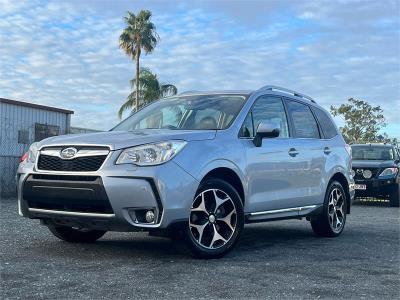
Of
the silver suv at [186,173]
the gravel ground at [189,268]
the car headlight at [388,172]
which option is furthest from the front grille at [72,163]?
the car headlight at [388,172]

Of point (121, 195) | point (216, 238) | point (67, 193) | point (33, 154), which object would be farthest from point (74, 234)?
point (216, 238)

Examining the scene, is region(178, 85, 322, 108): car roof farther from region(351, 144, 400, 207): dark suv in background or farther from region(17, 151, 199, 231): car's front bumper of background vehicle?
region(351, 144, 400, 207): dark suv in background

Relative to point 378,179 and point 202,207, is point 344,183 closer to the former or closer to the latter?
point 202,207

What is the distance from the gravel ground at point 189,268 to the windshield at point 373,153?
8.88m

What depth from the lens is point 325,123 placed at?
8109 mm

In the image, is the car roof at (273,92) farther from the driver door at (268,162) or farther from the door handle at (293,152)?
the door handle at (293,152)

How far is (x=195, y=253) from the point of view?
17.7 ft

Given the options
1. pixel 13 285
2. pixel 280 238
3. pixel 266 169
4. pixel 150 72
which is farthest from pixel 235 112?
pixel 150 72

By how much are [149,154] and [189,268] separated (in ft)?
3.50

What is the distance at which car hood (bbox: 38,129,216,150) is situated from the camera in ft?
17.2

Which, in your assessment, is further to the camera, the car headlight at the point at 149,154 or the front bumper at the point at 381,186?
the front bumper at the point at 381,186

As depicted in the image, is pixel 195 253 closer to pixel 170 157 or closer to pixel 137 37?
pixel 170 157

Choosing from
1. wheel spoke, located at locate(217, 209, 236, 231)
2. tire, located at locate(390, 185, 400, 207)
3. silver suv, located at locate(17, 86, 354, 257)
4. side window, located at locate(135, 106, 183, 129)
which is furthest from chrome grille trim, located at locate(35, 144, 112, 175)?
tire, located at locate(390, 185, 400, 207)

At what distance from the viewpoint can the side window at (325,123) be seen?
26.1 ft
